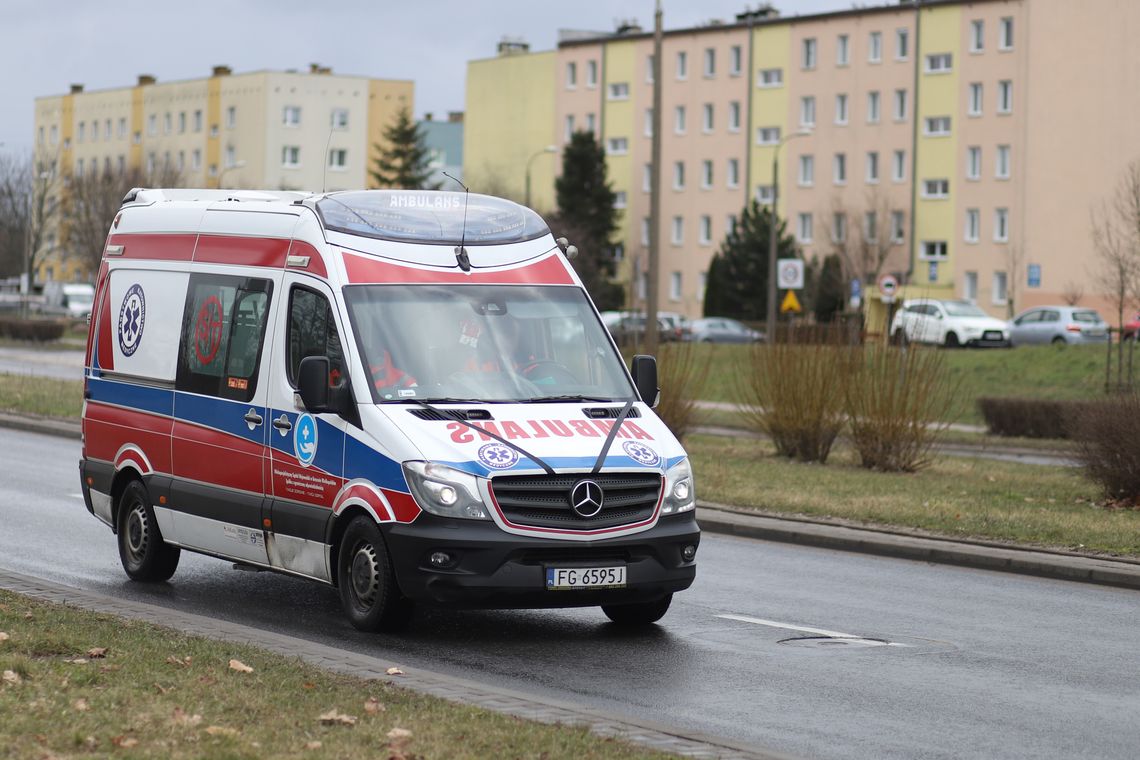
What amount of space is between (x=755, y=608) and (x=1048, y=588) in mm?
2776

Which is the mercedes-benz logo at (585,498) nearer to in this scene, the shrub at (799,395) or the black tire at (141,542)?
the black tire at (141,542)

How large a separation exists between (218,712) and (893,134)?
82708 millimetres

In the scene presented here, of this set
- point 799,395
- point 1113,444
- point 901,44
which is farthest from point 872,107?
point 1113,444

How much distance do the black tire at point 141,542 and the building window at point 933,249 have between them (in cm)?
7531

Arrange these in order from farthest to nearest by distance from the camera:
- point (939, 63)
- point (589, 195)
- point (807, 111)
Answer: point (589, 195) → point (807, 111) → point (939, 63)

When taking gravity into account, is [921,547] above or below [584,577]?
below

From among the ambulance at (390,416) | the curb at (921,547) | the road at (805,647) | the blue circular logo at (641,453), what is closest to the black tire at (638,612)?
the ambulance at (390,416)

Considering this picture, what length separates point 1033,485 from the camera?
20531mm

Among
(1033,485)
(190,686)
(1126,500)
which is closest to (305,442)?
(190,686)

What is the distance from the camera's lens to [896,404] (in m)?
22.1

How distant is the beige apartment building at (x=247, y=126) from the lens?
122 metres

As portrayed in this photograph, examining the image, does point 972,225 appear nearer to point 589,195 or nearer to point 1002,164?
point 1002,164

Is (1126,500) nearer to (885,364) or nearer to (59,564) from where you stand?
(885,364)

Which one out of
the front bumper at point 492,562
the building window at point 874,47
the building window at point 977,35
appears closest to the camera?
the front bumper at point 492,562
